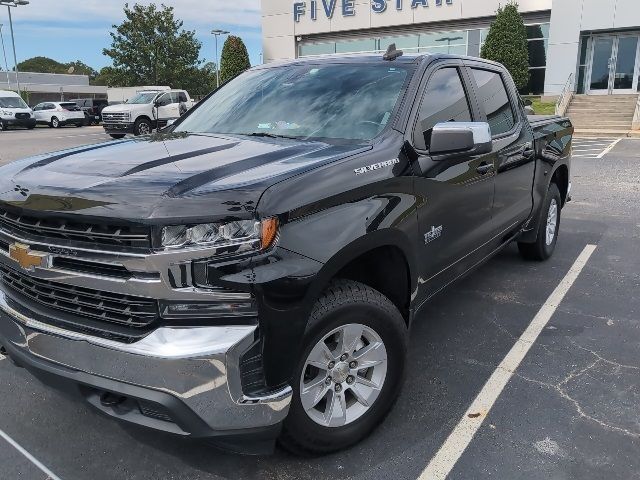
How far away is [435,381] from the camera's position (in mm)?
3459

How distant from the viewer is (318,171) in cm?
248

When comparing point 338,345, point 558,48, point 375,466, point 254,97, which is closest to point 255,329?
point 338,345

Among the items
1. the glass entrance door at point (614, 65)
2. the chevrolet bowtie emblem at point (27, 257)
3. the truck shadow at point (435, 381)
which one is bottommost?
the truck shadow at point (435, 381)

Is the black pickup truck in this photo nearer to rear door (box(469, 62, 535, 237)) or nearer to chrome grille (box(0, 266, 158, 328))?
chrome grille (box(0, 266, 158, 328))

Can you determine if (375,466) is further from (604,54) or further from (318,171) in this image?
(604,54)

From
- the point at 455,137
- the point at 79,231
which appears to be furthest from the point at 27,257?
the point at 455,137

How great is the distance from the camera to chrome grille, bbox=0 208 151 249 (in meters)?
2.14

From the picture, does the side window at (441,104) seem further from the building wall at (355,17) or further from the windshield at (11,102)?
the windshield at (11,102)

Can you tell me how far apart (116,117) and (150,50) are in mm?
29342

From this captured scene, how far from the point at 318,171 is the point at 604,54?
28.9 meters

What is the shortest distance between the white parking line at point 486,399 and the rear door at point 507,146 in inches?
28.1

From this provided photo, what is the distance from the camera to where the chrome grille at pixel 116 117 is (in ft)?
80.4

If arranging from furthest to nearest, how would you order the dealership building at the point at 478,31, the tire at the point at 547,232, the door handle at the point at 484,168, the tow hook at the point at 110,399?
the dealership building at the point at 478,31 < the tire at the point at 547,232 < the door handle at the point at 484,168 < the tow hook at the point at 110,399

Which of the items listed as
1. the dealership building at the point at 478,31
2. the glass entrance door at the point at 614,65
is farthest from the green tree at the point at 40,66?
the glass entrance door at the point at 614,65
